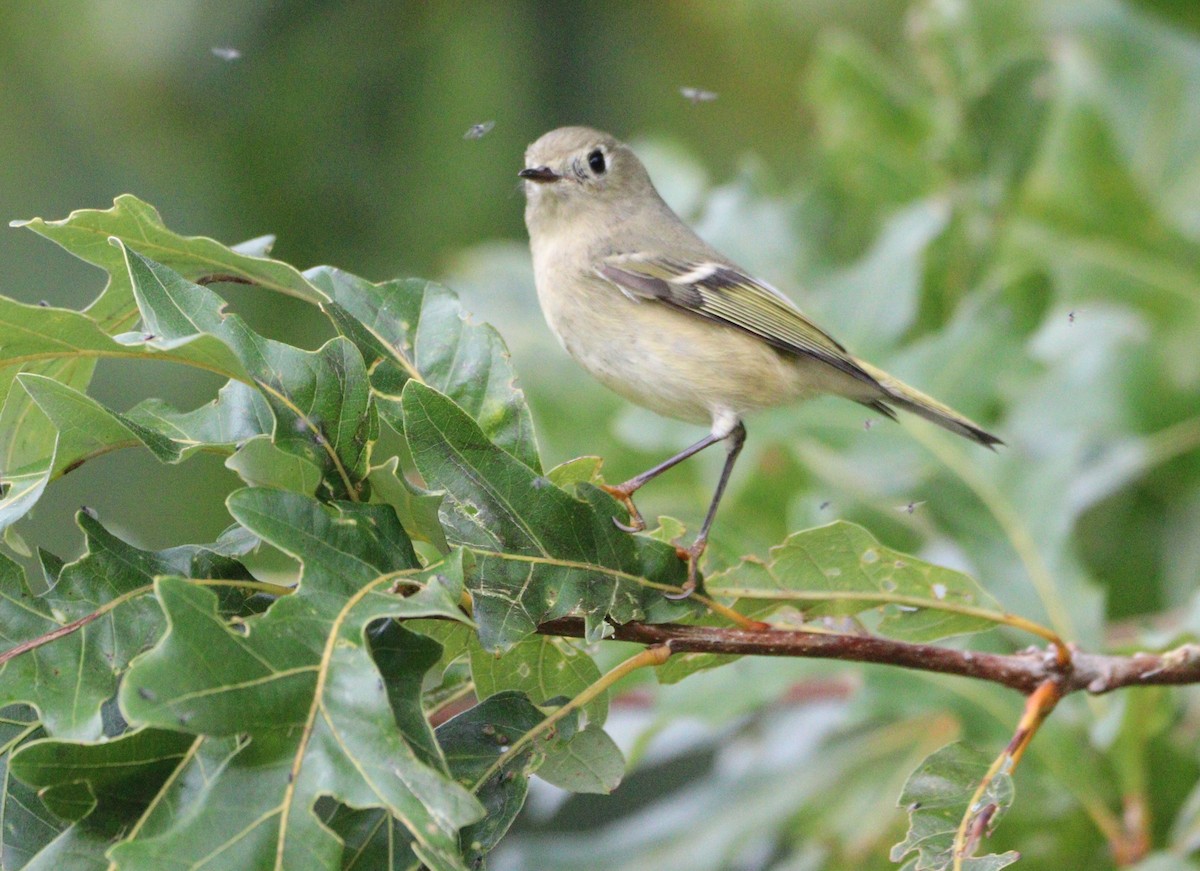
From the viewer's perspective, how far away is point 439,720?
6.01 feet

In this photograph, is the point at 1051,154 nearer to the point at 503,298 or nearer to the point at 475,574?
the point at 503,298

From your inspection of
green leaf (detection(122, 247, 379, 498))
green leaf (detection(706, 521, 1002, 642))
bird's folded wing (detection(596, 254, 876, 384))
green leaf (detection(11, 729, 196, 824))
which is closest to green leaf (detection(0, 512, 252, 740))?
green leaf (detection(11, 729, 196, 824))

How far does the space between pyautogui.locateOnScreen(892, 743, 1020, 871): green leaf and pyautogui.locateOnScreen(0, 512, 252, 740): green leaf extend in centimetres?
84

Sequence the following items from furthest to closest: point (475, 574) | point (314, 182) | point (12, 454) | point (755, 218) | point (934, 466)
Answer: point (314, 182) < point (755, 218) < point (934, 466) < point (12, 454) < point (475, 574)

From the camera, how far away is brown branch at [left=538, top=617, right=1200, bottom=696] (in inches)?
62.2

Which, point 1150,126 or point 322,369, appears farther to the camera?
point 1150,126

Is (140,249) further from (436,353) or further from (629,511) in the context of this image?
(629,511)

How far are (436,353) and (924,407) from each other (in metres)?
1.17

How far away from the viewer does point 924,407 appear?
2512 millimetres

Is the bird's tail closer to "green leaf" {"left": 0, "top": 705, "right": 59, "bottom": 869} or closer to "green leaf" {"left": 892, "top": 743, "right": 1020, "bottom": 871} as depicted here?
"green leaf" {"left": 892, "top": 743, "right": 1020, "bottom": 871}

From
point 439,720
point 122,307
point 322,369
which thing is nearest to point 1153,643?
point 439,720

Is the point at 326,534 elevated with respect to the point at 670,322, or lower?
elevated

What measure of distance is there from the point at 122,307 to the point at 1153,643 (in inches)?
67.1

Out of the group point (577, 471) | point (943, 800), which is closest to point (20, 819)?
point (577, 471)
